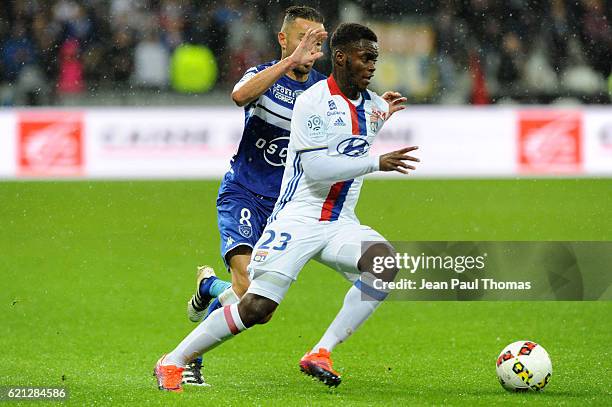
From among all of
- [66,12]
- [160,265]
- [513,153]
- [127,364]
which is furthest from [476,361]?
[66,12]

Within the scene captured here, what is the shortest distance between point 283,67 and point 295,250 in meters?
1.09

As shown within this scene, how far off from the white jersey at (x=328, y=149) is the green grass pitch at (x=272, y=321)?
107cm

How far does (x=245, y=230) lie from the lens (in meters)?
7.43

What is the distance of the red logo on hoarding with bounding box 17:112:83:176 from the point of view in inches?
682

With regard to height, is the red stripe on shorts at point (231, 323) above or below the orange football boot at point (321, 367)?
above

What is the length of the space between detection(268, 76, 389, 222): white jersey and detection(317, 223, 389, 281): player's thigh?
0.11m

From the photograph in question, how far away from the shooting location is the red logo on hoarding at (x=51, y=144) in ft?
56.8

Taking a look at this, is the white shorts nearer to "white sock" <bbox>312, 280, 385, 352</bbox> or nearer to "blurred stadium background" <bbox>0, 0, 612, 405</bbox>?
"white sock" <bbox>312, 280, 385, 352</bbox>

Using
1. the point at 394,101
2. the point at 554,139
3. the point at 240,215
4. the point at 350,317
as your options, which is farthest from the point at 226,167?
the point at 350,317

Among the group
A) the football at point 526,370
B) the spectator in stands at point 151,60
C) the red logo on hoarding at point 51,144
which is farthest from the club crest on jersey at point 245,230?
the spectator in stands at point 151,60

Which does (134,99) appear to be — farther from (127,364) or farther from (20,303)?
(127,364)

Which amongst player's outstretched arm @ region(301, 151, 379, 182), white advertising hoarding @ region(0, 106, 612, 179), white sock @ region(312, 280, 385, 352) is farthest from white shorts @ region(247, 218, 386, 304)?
white advertising hoarding @ region(0, 106, 612, 179)

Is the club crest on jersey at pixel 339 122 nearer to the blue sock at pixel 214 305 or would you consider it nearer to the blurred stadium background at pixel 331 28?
the blue sock at pixel 214 305

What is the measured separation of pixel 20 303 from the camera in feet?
35.5
